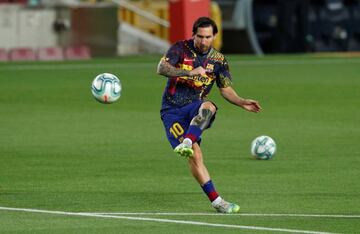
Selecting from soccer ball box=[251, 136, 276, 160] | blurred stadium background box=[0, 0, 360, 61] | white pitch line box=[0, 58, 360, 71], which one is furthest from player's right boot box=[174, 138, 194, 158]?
blurred stadium background box=[0, 0, 360, 61]

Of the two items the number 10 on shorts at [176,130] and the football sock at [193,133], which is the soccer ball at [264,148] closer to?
the number 10 on shorts at [176,130]

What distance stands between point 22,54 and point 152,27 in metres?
8.60

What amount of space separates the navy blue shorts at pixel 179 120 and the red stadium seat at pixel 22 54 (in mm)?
32618

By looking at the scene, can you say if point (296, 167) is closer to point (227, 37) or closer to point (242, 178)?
point (242, 178)

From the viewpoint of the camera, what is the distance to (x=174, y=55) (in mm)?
15250

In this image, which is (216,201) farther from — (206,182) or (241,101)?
(241,101)

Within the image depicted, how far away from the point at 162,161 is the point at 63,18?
2974cm

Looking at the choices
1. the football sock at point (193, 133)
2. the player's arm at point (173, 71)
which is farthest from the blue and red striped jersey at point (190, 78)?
the football sock at point (193, 133)

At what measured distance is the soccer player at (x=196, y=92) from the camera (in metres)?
14.9

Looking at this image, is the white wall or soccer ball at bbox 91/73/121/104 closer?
soccer ball at bbox 91/73/121/104

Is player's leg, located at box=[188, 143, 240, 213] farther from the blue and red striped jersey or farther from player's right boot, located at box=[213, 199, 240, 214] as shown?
the blue and red striped jersey

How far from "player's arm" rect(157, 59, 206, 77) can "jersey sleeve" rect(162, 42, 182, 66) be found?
65 mm

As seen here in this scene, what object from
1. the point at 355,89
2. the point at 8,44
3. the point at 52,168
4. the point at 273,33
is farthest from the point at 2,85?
the point at 273,33

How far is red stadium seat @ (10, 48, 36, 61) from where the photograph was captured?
47656mm
